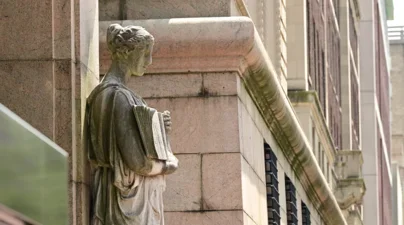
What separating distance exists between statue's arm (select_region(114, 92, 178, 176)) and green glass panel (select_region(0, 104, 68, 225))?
2083 millimetres

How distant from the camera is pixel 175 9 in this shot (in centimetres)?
1961

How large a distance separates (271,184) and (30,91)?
9.68 meters

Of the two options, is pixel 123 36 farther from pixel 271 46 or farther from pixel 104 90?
pixel 271 46

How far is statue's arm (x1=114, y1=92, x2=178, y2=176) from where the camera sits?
1362 centimetres

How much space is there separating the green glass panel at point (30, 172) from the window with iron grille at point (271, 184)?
11.3 metres

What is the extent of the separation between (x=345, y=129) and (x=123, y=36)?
1629 inches

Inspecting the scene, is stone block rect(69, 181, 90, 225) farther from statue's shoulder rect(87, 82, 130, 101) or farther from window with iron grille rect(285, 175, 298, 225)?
window with iron grille rect(285, 175, 298, 225)

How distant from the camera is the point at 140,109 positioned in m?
13.8

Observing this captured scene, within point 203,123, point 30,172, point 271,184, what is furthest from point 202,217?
point 30,172

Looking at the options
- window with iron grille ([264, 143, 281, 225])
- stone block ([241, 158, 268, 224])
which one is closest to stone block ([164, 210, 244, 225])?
stone block ([241, 158, 268, 224])

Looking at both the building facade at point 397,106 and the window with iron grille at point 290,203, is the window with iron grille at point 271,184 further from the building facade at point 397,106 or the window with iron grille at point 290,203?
the building facade at point 397,106

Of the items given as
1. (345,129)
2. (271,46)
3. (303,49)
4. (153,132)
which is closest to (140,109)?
(153,132)

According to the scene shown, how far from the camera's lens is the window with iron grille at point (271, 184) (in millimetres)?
22750

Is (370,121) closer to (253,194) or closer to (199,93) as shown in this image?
(253,194)
